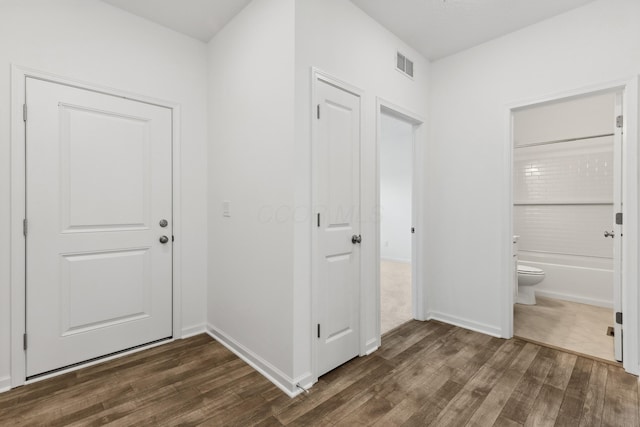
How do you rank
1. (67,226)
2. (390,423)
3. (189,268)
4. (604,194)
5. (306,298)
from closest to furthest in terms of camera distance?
(390,423) → (306,298) → (67,226) → (189,268) → (604,194)

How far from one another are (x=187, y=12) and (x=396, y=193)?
5.15 meters

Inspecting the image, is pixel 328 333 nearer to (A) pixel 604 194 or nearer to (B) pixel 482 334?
(B) pixel 482 334

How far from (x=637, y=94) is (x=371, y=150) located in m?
1.88

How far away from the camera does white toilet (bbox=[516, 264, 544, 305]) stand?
3.62m

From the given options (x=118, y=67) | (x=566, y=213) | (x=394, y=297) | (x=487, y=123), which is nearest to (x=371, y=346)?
(x=394, y=297)

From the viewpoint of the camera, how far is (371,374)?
7.08 ft

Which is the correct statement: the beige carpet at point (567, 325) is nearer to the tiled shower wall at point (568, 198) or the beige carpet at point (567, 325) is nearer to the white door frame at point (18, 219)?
the tiled shower wall at point (568, 198)

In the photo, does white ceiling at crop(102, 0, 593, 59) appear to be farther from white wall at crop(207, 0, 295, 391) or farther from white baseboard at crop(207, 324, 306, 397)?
white baseboard at crop(207, 324, 306, 397)

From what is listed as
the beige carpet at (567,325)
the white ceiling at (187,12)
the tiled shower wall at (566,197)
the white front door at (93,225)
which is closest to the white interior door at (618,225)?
the beige carpet at (567,325)

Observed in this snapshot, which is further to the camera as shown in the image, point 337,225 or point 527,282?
point 527,282

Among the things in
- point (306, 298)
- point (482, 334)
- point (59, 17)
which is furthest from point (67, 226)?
point (482, 334)

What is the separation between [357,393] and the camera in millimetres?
1936

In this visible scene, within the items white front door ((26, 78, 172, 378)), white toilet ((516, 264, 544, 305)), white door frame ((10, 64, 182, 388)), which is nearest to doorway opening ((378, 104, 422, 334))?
white toilet ((516, 264, 544, 305))

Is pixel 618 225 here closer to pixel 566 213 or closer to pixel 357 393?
pixel 566 213
